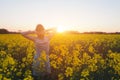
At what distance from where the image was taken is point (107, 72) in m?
9.76

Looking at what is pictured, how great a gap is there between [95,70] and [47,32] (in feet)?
6.61

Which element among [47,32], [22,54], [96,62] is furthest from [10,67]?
[22,54]

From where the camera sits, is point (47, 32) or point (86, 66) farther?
point (47, 32)

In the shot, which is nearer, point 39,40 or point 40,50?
point 39,40

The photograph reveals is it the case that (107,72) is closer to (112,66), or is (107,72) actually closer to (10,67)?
(112,66)

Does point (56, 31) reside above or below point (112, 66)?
above

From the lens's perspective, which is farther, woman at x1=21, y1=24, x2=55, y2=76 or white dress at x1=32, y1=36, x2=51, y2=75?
white dress at x1=32, y1=36, x2=51, y2=75

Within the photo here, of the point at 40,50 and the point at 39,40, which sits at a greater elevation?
the point at 39,40

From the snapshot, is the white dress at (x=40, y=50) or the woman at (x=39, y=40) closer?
the woman at (x=39, y=40)

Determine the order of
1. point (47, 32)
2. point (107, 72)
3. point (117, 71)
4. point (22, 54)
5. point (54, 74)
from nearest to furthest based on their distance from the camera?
point (117, 71), point (107, 72), point (47, 32), point (54, 74), point (22, 54)

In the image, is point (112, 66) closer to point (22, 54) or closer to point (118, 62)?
point (118, 62)

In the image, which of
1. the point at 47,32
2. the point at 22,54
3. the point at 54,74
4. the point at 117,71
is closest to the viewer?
the point at 117,71

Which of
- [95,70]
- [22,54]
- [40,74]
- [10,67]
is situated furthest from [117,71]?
[22,54]

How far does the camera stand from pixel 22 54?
1712cm
